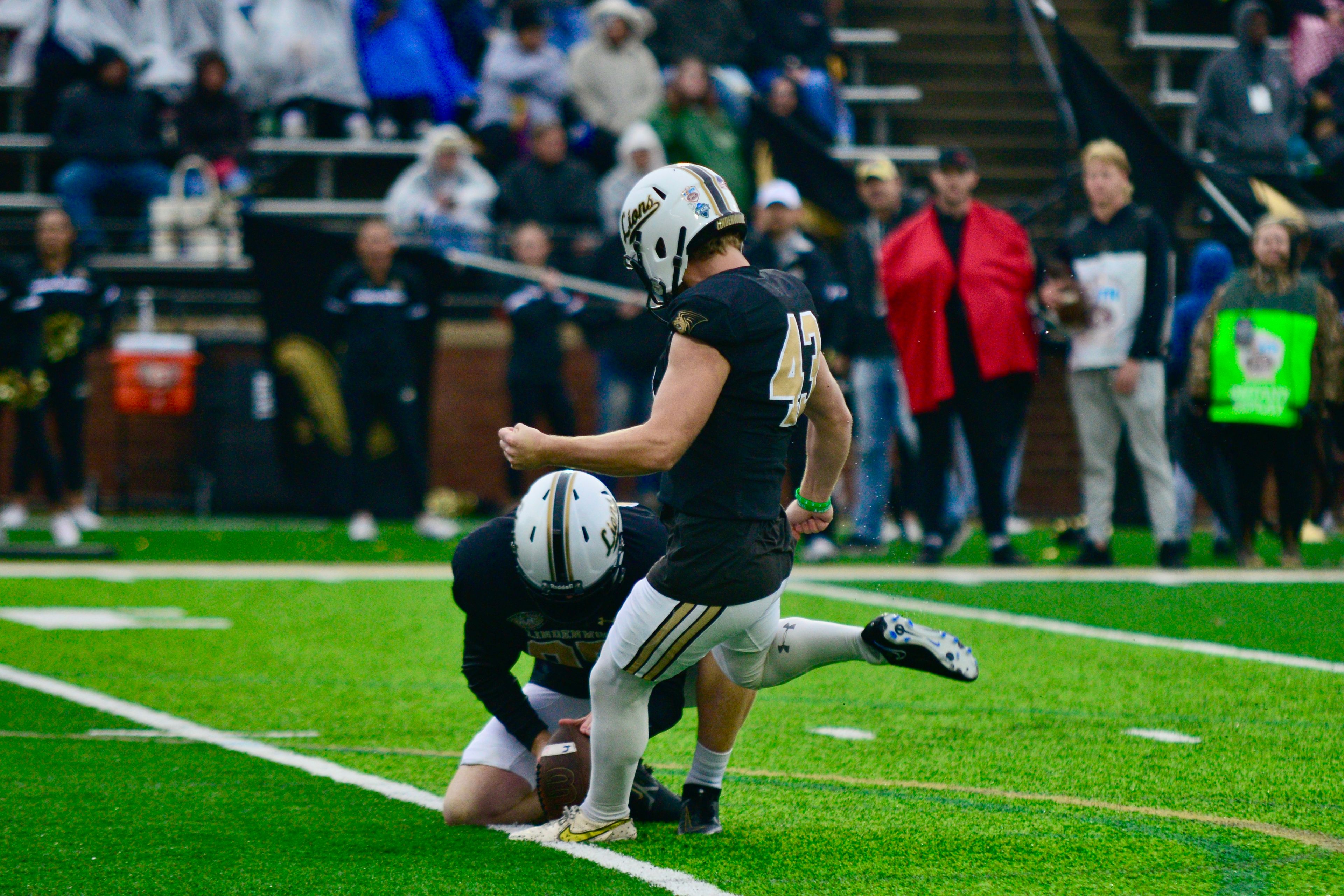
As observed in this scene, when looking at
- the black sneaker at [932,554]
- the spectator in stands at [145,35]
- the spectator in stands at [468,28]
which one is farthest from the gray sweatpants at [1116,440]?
the spectator in stands at [145,35]

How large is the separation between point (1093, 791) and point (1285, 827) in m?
0.61

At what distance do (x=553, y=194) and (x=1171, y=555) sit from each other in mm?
5813

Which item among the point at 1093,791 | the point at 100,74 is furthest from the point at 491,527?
the point at 100,74

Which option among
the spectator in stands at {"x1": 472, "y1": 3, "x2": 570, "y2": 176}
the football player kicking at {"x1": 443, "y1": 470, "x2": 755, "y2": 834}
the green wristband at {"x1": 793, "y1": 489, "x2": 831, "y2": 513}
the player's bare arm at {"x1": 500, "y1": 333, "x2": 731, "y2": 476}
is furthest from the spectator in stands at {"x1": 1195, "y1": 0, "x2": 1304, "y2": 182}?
the player's bare arm at {"x1": 500, "y1": 333, "x2": 731, "y2": 476}

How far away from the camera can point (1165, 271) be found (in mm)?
9141

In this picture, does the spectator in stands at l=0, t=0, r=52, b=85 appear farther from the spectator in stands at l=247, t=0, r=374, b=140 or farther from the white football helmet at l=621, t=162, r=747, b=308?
the white football helmet at l=621, t=162, r=747, b=308

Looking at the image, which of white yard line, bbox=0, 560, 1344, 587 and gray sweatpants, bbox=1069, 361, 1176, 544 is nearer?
white yard line, bbox=0, 560, 1344, 587

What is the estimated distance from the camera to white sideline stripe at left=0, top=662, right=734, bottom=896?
391cm

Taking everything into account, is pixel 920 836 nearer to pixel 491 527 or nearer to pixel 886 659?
pixel 886 659

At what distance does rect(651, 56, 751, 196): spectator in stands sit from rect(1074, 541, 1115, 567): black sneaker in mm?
4722

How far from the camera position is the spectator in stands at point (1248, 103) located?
1384 centimetres

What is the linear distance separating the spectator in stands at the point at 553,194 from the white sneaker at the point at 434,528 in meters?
2.61

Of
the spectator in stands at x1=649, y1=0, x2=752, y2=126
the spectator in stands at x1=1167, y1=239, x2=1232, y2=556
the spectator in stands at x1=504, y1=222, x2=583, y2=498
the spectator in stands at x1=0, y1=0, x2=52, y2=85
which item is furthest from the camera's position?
the spectator in stands at x1=0, y1=0, x2=52, y2=85

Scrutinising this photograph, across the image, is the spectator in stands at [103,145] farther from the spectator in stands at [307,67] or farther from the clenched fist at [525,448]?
the clenched fist at [525,448]
